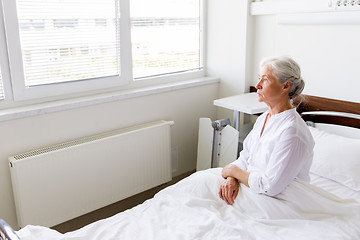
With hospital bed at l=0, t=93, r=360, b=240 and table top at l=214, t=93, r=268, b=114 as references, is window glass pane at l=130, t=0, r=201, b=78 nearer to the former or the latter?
table top at l=214, t=93, r=268, b=114

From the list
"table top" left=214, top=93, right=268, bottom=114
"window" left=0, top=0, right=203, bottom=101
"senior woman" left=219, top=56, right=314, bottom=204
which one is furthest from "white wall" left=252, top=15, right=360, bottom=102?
"senior woman" left=219, top=56, right=314, bottom=204

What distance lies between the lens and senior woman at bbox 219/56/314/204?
173 cm

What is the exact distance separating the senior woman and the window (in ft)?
4.07

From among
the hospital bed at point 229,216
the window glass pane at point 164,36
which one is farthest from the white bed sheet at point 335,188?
the window glass pane at point 164,36

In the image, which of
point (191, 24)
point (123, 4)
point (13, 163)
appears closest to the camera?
point (13, 163)

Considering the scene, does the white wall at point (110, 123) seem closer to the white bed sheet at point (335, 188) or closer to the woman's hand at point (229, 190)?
the woman's hand at point (229, 190)

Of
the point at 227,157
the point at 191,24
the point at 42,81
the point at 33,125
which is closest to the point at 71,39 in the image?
the point at 42,81

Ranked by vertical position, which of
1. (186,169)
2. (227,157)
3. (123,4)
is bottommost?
(186,169)

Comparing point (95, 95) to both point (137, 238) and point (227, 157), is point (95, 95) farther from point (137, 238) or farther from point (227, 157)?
point (137, 238)

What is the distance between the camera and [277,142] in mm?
1772

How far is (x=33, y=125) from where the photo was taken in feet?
7.76

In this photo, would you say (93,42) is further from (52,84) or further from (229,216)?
(229,216)

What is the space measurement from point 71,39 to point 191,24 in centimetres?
111

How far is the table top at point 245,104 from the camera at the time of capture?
2.63 meters
